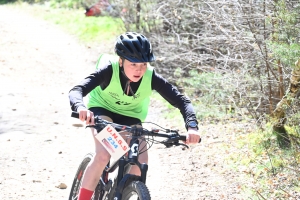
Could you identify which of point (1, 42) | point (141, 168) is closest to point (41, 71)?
point (1, 42)

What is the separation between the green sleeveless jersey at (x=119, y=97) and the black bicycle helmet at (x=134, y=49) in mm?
234

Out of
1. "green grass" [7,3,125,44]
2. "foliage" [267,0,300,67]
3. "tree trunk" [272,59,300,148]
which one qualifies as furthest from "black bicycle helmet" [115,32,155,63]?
"green grass" [7,3,125,44]

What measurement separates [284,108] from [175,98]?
3.00m

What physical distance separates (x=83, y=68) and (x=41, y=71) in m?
1.24

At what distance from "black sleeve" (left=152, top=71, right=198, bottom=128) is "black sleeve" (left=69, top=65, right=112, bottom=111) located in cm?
40

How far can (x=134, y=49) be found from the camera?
4.55m

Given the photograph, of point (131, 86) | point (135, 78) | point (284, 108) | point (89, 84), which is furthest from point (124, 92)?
point (284, 108)

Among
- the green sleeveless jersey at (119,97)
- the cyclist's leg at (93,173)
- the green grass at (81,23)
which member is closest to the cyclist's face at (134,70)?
the green sleeveless jersey at (119,97)

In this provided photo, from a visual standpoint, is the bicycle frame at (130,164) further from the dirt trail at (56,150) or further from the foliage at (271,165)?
the dirt trail at (56,150)

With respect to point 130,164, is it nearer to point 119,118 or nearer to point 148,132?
point 148,132

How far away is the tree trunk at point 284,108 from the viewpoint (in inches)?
277

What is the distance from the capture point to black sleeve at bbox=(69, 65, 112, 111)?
4405 mm

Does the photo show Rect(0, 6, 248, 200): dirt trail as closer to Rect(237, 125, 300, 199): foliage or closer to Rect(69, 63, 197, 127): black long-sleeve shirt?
Rect(237, 125, 300, 199): foliage

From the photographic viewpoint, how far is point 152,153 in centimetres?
897
